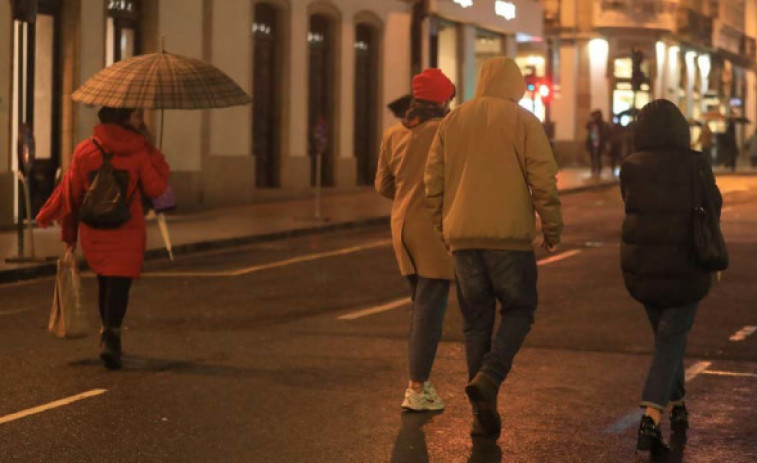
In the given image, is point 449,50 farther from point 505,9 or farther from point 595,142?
point 595,142

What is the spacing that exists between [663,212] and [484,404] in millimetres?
1251

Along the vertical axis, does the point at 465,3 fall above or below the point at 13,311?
Result: above

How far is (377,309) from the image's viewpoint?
13367 mm

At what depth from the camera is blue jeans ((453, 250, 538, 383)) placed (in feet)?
25.2

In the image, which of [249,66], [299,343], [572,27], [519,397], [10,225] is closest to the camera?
[519,397]

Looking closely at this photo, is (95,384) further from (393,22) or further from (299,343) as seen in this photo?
Result: (393,22)

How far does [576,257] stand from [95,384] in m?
9.99

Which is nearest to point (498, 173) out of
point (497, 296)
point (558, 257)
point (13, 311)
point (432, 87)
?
point (497, 296)

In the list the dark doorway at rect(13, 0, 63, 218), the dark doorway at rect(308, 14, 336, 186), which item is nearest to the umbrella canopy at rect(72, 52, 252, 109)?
the dark doorway at rect(13, 0, 63, 218)

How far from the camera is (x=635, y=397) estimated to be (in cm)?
913

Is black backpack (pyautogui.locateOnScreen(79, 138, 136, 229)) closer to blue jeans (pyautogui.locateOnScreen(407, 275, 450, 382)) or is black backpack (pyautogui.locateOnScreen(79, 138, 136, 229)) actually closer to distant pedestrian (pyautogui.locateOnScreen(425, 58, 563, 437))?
blue jeans (pyautogui.locateOnScreen(407, 275, 450, 382))

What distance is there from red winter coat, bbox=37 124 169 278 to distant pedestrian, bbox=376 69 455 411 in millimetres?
2133

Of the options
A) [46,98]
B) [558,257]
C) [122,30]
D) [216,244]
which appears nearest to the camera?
[558,257]

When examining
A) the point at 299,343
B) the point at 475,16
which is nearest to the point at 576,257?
the point at 299,343
